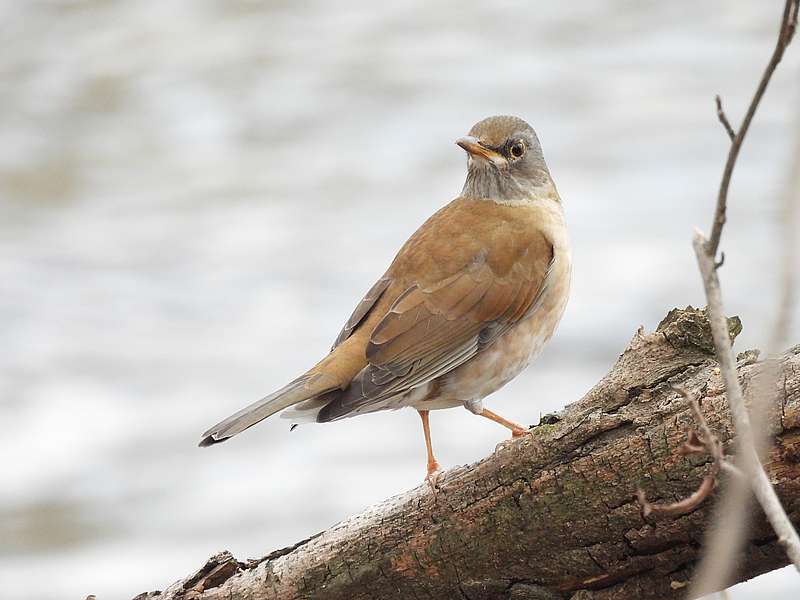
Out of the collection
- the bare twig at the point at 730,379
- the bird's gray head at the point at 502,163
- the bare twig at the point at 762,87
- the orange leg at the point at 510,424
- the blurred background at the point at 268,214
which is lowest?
the bare twig at the point at 730,379

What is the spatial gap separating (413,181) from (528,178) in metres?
6.87

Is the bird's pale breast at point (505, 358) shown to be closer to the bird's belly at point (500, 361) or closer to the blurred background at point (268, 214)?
the bird's belly at point (500, 361)

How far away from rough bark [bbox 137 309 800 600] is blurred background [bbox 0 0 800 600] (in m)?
4.93

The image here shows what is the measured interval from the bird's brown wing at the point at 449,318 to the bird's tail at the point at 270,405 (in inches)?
3.6

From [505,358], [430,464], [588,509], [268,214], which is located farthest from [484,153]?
[268,214]

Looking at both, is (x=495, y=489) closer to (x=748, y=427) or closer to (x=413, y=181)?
(x=748, y=427)

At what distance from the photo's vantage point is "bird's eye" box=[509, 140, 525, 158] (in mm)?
6418

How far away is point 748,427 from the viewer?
2.91 m

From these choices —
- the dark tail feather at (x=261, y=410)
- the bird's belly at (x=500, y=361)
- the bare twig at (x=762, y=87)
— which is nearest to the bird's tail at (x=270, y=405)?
the dark tail feather at (x=261, y=410)

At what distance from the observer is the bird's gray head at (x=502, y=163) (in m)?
6.39

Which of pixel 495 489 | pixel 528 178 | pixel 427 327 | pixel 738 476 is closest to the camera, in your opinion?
pixel 738 476

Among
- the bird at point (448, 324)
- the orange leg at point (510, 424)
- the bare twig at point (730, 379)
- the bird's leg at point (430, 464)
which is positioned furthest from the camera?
the bird at point (448, 324)

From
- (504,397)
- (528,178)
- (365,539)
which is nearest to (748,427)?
(365,539)

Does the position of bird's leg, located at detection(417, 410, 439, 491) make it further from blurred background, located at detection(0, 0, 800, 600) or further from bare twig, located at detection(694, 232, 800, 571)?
blurred background, located at detection(0, 0, 800, 600)
